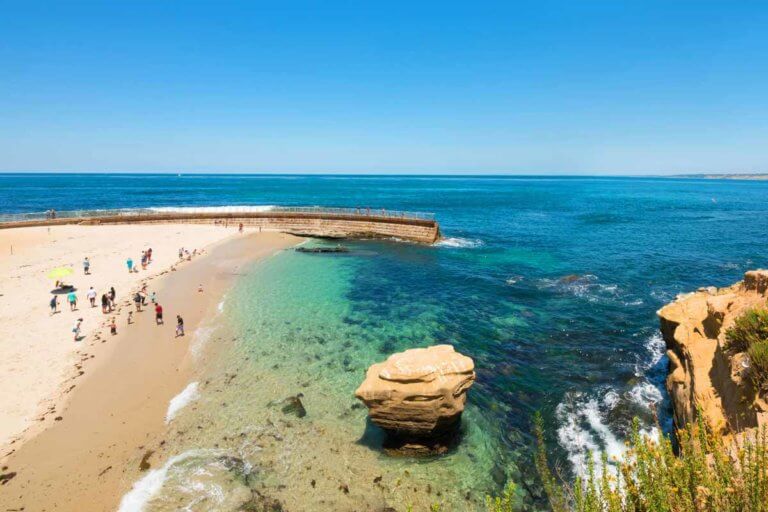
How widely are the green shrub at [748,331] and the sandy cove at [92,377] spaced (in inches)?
691

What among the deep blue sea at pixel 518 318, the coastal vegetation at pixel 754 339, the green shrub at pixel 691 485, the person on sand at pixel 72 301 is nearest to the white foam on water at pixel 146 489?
the deep blue sea at pixel 518 318

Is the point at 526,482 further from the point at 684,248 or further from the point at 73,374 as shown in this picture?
the point at 684,248

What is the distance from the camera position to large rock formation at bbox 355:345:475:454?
486 inches

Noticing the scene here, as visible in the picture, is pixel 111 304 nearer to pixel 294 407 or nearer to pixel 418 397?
pixel 294 407

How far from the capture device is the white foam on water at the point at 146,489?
10844 mm

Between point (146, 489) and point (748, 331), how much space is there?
17.1 meters

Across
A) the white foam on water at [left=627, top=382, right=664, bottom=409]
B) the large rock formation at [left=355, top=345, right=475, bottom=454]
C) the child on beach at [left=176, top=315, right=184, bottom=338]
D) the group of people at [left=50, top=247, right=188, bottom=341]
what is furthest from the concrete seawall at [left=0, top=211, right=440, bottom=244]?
the large rock formation at [left=355, top=345, right=475, bottom=454]

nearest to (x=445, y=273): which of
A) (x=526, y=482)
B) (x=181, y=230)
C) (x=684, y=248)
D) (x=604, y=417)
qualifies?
(x=604, y=417)

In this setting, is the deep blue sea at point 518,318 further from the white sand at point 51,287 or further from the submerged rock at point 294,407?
the white sand at point 51,287

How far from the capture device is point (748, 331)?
32.9 ft

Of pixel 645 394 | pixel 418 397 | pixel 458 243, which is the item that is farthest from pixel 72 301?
pixel 458 243

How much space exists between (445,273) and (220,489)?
26.0m

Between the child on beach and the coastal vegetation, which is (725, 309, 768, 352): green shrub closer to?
the coastal vegetation

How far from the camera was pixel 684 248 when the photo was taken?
43.3 metres
